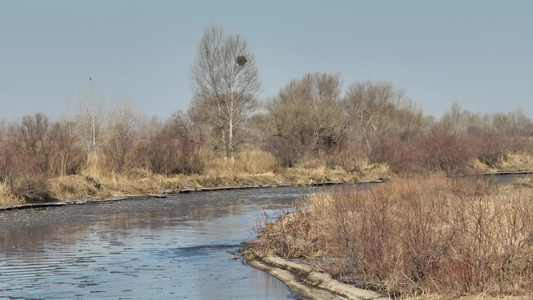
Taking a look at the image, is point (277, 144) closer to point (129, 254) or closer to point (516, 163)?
point (516, 163)

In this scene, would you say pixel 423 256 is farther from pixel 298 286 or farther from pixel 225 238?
pixel 225 238

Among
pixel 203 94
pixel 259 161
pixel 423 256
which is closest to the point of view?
pixel 423 256

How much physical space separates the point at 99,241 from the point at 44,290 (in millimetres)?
6321

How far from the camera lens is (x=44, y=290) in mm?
10023

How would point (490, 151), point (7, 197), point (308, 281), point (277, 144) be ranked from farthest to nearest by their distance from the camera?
point (490, 151) < point (277, 144) < point (7, 197) < point (308, 281)

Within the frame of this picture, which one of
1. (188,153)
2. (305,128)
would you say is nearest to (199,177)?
(188,153)

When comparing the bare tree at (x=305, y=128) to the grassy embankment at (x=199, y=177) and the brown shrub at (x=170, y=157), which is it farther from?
the brown shrub at (x=170, y=157)

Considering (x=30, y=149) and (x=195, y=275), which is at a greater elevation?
(x=30, y=149)

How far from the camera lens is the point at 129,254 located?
46.0ft

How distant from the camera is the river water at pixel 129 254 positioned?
1012cm

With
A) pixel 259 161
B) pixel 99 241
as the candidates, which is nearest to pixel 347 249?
pixel 99 241

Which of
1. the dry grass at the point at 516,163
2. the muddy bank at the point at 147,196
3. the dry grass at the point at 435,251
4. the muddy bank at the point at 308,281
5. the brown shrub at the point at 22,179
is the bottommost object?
the muddy bank at the point at 308,281

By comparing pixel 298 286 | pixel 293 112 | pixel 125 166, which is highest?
pixel 293 112

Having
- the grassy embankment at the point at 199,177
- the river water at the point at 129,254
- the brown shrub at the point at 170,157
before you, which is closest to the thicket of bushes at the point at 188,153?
the brown shrub at the point at 170,157
